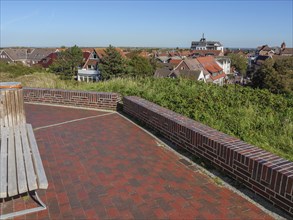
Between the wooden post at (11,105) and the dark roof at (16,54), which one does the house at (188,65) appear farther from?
the dark roof at (16,54)

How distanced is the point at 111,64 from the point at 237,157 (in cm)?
3645

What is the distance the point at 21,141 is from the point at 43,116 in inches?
141

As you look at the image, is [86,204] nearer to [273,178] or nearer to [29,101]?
[273,178]

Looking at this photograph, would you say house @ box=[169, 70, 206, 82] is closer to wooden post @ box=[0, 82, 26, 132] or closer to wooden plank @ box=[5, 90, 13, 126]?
wooden post @ box=[0, 82, 26, 132]

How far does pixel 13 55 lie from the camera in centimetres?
10125

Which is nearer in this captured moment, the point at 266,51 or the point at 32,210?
the point at 32,210

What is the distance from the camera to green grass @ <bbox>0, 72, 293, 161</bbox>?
16.8ft

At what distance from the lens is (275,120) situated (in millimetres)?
5934

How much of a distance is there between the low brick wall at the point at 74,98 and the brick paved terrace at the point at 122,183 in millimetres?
2231

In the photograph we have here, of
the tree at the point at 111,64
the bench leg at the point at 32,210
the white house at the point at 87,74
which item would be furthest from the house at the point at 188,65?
the bench leg at the point at 32,210

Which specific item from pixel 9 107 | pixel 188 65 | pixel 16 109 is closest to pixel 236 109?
pixel 16 109

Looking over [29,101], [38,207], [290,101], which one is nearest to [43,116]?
[29,101]

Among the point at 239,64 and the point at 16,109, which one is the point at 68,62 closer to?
the point at 16,109

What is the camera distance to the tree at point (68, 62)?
54.7 m
